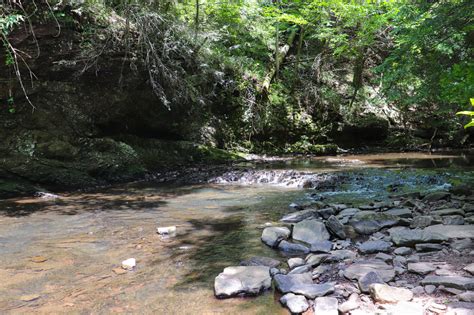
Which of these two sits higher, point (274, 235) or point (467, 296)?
point (467, 296)

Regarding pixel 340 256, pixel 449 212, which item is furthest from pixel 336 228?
pixel 449 212

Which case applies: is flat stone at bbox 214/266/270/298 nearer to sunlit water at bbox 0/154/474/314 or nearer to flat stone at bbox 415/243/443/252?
sunlit water at bbox 0/154/474/314

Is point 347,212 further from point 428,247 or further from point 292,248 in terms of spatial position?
point 428,247

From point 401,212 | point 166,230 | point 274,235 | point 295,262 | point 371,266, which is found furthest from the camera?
point 401,212

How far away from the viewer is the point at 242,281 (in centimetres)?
334

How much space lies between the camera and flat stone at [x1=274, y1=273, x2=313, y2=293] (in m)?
3.20

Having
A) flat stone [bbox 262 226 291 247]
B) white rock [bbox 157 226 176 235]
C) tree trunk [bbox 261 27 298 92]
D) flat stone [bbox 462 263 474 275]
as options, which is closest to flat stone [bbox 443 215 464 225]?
flat stone [bbox 462 263 474 275]

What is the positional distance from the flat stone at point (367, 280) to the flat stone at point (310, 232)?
1338 millimetres

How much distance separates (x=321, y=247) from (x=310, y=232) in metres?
0.53

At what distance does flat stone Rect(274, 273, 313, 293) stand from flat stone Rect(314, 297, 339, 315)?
0.32 meters

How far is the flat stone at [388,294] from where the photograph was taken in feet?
9.15

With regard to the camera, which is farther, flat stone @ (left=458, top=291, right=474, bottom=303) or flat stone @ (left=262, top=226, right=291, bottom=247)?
flat stone @ (left=262, top=226, right=291, bottom=247)

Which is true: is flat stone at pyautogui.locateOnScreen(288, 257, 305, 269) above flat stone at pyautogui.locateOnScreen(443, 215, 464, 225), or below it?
below

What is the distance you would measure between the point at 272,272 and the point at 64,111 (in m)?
8.83
